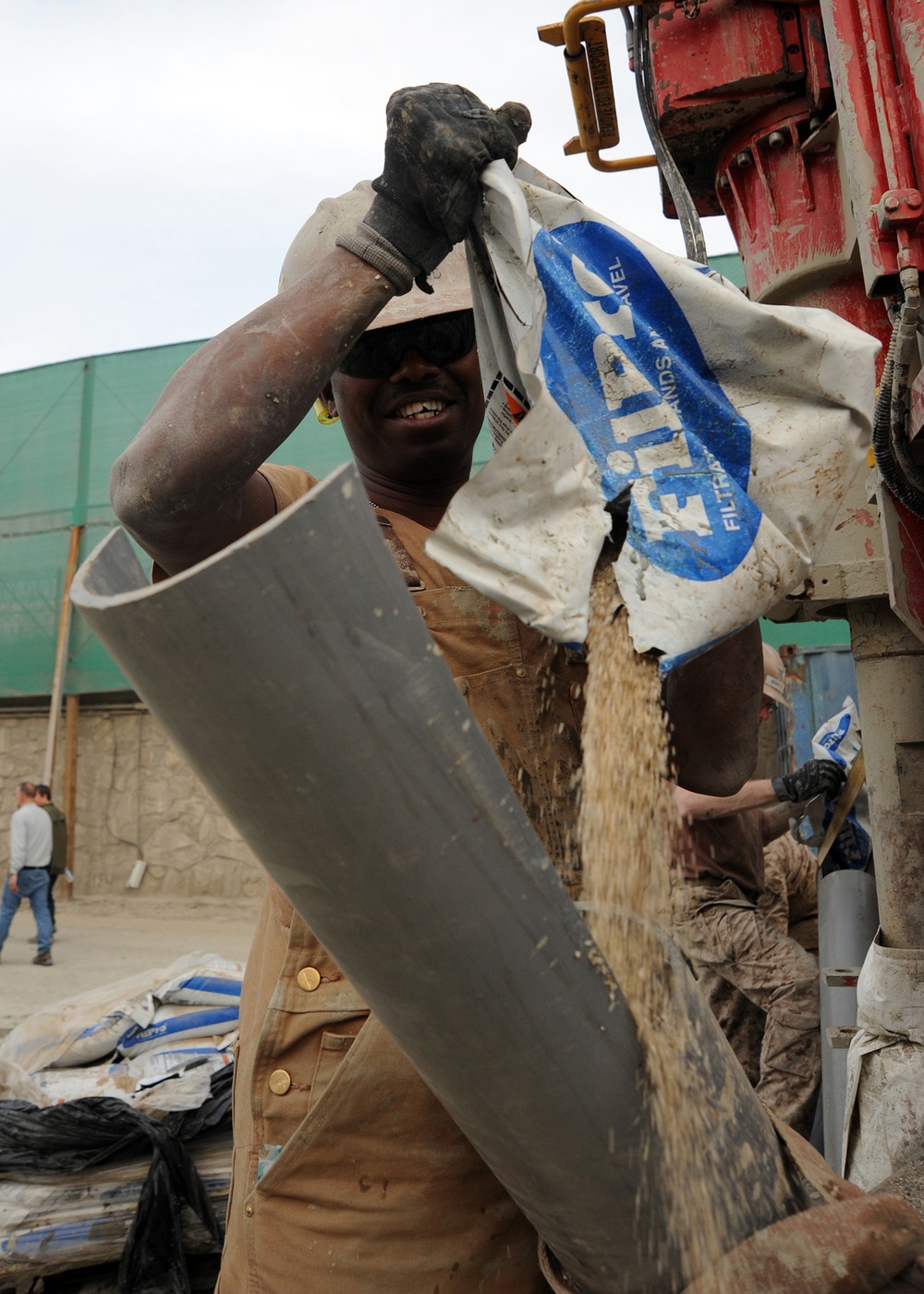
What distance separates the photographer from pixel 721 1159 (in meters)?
0.92

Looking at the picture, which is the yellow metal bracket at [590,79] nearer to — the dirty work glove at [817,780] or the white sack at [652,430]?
the white sack at [652,430]

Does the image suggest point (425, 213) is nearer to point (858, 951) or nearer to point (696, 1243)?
point (696, 1243)

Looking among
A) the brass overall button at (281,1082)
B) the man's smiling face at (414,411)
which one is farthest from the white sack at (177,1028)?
the man's smiling face at (414,411)

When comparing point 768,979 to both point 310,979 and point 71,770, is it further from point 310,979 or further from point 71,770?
point 71,770

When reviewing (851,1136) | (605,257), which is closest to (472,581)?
(605,257)

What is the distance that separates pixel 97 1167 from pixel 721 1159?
8.02 feet

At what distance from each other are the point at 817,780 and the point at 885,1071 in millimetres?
1660

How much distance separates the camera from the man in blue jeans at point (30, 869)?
7.80 meters

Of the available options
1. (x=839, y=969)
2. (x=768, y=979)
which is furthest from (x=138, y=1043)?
(x=839, y=969)

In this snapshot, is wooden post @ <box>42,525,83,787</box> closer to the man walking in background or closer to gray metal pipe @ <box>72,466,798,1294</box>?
the man walking in background

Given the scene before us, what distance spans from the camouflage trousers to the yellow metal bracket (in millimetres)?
2179

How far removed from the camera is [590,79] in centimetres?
274

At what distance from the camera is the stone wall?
10.6 meters

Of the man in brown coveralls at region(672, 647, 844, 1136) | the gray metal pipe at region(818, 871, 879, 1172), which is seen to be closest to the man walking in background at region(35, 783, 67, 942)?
the man in brown coveralls at region(672, 647, 844, 1136)
